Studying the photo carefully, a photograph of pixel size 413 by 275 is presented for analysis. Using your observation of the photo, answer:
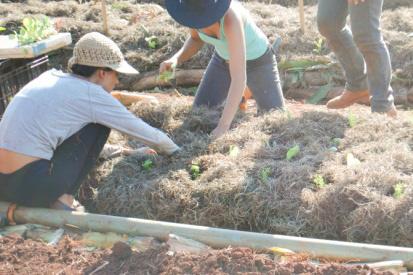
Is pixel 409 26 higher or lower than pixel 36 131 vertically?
lower

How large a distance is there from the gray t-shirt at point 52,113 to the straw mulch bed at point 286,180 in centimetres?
57

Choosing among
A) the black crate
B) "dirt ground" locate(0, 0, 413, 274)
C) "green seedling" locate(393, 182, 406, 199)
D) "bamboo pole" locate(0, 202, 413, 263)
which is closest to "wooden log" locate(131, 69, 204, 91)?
the black crate

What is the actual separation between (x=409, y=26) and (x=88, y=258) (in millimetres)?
5610

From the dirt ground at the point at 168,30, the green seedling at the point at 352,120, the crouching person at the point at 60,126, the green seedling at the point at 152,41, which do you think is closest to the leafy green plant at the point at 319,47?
the dirt ground at the point at 168,30

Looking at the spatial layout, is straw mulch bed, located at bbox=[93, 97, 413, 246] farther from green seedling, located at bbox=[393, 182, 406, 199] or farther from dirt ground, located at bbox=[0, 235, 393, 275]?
dirt ground, located at bbox=[0, 235, 393, 275]

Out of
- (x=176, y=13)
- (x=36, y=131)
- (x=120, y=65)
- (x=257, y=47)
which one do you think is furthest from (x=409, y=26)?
(x=36, y=131)

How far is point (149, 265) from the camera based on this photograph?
2746 millimetres

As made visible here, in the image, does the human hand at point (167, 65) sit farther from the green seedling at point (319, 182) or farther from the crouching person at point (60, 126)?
the green seedling at point (319, 182)

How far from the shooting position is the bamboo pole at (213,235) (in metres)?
2.74

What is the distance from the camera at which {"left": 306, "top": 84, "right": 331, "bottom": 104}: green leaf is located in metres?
6.41

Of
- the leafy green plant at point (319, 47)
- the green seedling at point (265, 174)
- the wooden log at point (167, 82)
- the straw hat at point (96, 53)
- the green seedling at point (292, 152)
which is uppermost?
the straw hat at point (96, 53)

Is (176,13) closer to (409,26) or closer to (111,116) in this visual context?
(111,116)

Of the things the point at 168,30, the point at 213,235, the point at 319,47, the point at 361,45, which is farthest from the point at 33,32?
the point at 319,47

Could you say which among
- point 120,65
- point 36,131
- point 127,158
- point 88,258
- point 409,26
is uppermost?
point 120,65
